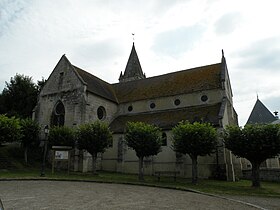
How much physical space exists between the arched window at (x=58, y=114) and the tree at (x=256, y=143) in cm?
2000

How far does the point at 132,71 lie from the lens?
49.2m

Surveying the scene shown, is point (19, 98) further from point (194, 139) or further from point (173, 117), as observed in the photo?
point (194, 139)

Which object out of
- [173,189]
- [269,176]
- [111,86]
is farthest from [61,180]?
[111,86]

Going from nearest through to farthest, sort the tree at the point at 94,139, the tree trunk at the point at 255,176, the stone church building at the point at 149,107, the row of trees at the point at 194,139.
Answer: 1. the tree trunk at the point at 255,176
2. the row of trees at the point at 194,139
3. the tree at the point at 94,139
4. the stone church building at the point at 149,107

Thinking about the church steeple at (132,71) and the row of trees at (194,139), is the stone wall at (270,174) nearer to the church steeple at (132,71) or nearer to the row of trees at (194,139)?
the row of trees at (194,139)

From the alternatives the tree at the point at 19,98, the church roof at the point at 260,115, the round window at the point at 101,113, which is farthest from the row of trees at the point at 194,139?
the church roof at the point at 260,115

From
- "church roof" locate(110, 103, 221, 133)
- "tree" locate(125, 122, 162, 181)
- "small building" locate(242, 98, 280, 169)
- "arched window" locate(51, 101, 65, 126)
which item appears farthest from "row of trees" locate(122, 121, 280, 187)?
"small building" locate(242, 98, 280, 169)

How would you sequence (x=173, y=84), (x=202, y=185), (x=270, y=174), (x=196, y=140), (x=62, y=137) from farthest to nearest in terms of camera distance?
(x=173, y=84) < (x=62, y=137) < (x=270, y=174) < (x=196, y=140) < (x=202, y=185)

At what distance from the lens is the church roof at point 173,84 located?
29359 mm

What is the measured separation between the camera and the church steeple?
160 ft

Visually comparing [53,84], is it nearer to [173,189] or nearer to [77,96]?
[77,96]

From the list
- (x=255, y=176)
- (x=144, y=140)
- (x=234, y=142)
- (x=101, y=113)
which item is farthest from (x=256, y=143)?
(x=101, y=113)

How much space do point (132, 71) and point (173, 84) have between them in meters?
18.4

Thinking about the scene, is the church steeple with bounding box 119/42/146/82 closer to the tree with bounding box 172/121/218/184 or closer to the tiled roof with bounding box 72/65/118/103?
the tiled roof with bounding box 72/65/118/103
